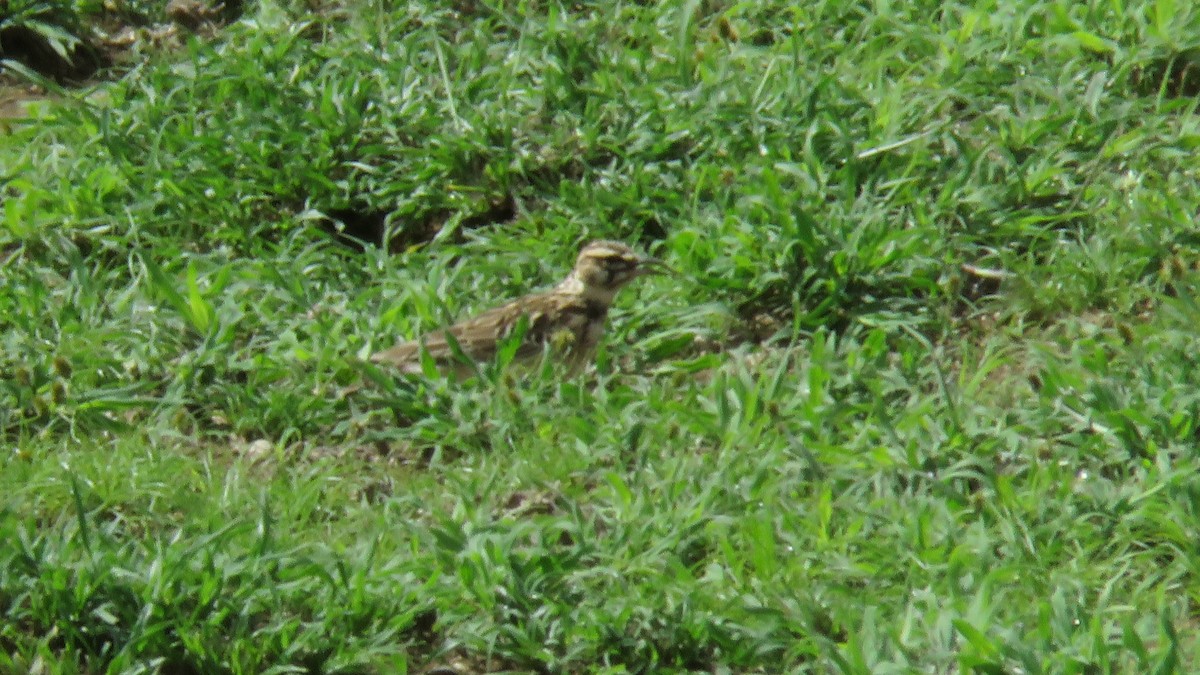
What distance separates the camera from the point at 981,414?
716 cm

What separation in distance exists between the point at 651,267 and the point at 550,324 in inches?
23.7

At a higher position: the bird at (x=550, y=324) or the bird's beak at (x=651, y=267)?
the bird at (x=550, y=324)

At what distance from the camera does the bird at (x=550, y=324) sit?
7.75 m

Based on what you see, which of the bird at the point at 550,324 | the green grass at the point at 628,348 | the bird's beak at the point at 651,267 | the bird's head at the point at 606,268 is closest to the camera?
the green grass at the point at 628,348

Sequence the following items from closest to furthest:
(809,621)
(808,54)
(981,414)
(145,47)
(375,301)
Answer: (809,621) → (981,414) → (375,301) → (808,54) → (145,47)

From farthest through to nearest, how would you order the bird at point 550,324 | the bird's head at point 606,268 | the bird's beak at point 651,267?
the bird's beak at point 651,267 → the bird's head at point 606,268 → the bird at point 550,324

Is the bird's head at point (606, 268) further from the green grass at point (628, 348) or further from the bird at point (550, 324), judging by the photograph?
the green grass at point (628, 348)

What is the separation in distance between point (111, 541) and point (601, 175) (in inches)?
127

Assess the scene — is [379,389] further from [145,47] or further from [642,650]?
[145,47]

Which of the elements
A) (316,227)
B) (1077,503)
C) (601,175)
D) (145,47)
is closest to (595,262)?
(601,175)

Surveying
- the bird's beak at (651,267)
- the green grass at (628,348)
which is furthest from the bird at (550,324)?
the green grass at (628,348)

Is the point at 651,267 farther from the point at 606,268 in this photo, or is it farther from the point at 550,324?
the point at 550,324

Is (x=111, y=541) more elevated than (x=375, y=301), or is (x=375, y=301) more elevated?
(x=111, y=541)

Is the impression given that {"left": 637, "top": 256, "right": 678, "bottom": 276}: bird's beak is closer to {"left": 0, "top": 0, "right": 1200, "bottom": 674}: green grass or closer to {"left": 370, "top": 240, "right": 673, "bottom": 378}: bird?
{"left": 370, "top": 240, "right": 673, "bottom": 378}: bird
